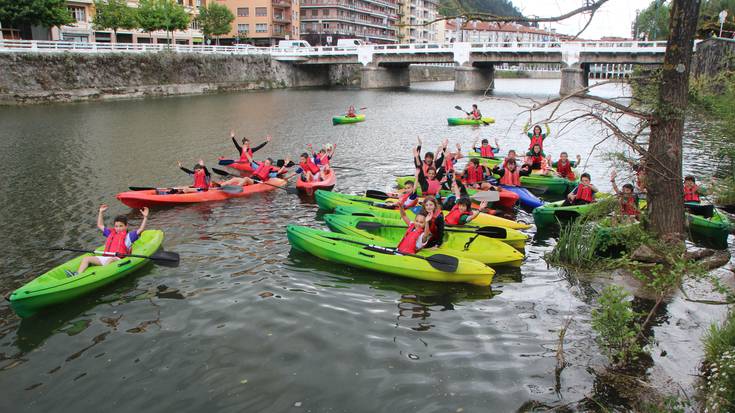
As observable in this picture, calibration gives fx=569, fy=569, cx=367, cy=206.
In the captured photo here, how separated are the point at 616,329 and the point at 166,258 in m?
7.38

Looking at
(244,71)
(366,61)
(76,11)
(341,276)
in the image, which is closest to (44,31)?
(76,11)

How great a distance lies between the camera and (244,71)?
2213 inches

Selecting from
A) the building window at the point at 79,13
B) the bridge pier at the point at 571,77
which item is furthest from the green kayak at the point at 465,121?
the building window at the point at 79,13

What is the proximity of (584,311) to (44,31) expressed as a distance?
2291 inches

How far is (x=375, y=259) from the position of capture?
33.2ft

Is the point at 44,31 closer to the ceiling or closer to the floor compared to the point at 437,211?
closer to the ceiling

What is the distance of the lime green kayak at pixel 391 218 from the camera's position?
37.3ft

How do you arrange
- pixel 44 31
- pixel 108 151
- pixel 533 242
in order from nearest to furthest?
1. pixel 533 242
2. pixel 108 151
3. pixel 44 31

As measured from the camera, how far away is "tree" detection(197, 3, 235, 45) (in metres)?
65.8

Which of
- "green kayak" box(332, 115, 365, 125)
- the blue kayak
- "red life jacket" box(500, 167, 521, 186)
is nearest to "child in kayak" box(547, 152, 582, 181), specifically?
"red life jacket" box(500, 167, 521, 186)

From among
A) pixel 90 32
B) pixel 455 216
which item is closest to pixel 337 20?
pixel 90 32

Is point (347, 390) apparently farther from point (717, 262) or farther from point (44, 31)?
point (44, 31)

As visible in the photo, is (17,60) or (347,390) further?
(17,60)

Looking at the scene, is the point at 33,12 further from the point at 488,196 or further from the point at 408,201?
the point at 488,196
